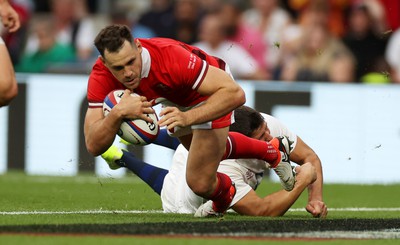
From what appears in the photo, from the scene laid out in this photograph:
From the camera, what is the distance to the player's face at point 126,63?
772 cm

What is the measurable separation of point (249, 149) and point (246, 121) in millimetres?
692

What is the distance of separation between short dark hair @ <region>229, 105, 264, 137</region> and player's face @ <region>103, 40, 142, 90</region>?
1.74m

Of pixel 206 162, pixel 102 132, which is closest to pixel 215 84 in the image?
pixel 206 162

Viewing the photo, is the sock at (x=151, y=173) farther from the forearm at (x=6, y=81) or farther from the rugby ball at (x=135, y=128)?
the forearm at (x=6, y=81)

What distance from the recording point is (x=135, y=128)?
7.87 meters

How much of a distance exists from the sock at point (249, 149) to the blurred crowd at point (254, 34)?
566 cm

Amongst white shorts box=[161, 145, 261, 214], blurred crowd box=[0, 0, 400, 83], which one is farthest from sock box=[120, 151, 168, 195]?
blurred crowd box=[0, 0, 400, 83]

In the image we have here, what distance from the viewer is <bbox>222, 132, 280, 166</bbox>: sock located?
8727mm

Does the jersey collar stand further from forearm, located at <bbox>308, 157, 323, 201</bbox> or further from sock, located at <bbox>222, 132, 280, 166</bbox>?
forearm, located at <bbox>308, 157, 323, 201</bbox>

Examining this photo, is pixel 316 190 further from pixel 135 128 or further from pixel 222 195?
pixel 135 128


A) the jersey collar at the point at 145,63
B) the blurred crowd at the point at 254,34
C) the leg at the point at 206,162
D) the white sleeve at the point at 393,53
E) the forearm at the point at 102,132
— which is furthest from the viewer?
the white sleeve at the point at 393,53

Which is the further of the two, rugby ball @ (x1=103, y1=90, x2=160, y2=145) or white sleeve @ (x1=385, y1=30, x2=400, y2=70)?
white sleeve @ (x1=385, y1=30, x2=400, y2=70)

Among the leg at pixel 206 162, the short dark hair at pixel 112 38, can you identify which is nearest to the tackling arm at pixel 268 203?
the leg at pixel 206 162

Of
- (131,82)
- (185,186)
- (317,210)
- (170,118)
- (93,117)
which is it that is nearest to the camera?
(170,118)
